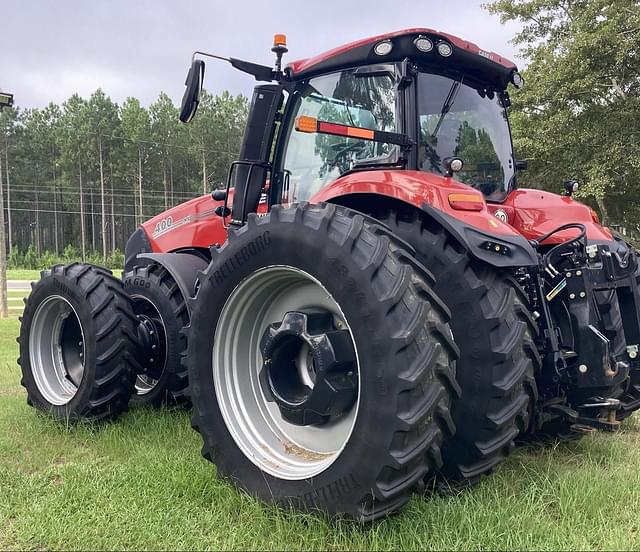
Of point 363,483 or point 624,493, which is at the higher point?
point 363,483

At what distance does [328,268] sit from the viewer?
2330 mm

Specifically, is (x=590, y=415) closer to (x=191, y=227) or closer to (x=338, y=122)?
(x=338, y=122)

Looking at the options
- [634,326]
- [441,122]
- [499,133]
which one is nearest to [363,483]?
[634,326]

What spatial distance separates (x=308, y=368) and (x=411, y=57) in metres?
1.83

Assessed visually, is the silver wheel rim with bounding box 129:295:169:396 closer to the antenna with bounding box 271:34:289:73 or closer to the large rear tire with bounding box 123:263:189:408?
the large rear tire with bounding box 123:263:189:408

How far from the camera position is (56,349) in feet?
14.5

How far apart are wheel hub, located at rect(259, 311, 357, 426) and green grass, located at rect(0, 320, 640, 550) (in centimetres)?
45

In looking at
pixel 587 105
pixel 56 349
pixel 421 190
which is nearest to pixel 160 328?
pixel 56 349

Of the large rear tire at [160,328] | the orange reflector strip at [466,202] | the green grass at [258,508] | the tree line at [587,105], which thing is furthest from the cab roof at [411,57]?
the tree line at [587,105]

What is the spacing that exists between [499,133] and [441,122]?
0.75m

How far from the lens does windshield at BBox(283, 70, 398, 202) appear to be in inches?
128

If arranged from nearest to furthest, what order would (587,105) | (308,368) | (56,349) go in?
(308,368)
(56,349)
(587,105)

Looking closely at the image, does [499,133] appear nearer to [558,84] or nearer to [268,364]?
[268,364]

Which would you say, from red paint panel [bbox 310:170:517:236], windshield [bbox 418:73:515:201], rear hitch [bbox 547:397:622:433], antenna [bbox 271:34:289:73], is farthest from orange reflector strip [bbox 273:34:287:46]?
rear hitch [bbox 547:397:622:433]
